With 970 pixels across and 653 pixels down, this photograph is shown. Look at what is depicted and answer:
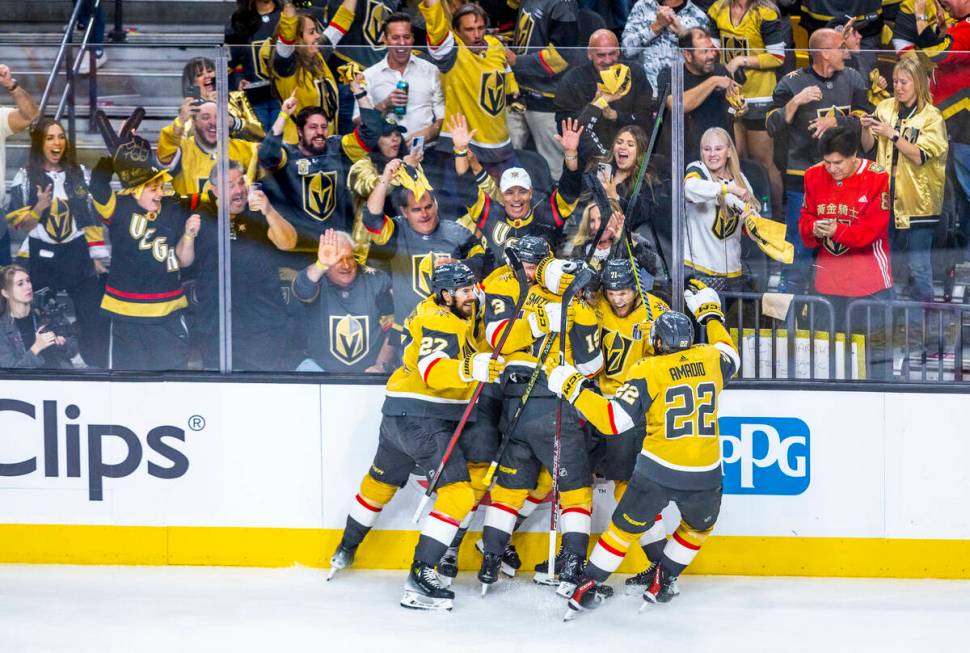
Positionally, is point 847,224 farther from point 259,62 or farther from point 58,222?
point 58,222

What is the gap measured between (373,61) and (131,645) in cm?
243

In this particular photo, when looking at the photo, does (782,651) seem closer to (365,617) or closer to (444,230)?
(365,617)

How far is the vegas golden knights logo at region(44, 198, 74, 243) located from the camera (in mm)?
5383

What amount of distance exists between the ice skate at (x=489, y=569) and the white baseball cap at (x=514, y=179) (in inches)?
57.2

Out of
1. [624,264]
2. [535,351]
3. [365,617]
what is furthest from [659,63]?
[365,617]

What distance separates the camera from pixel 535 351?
17.0 ft

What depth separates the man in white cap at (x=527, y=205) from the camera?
17.3 ft

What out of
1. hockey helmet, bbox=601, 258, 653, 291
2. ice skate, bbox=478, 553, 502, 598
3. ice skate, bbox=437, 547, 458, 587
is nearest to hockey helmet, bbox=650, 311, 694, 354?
hockey helmet, bbox=601, 258, 653, 291

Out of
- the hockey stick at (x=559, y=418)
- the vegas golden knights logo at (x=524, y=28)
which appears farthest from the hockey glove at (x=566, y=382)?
the vegas golden knights logo at (x=524, y=28)

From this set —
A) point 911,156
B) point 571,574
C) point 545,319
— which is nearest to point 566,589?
point 571,574

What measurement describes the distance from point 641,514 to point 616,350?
28.3 inches

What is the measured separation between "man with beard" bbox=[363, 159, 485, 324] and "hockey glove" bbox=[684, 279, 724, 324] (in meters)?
0.85

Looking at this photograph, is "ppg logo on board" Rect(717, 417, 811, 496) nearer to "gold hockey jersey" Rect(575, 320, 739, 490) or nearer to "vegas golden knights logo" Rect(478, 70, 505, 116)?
"gold hockey jersey" Rect(575, 320, 739, 490)

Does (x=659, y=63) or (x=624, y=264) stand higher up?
(x=659, y=63)
